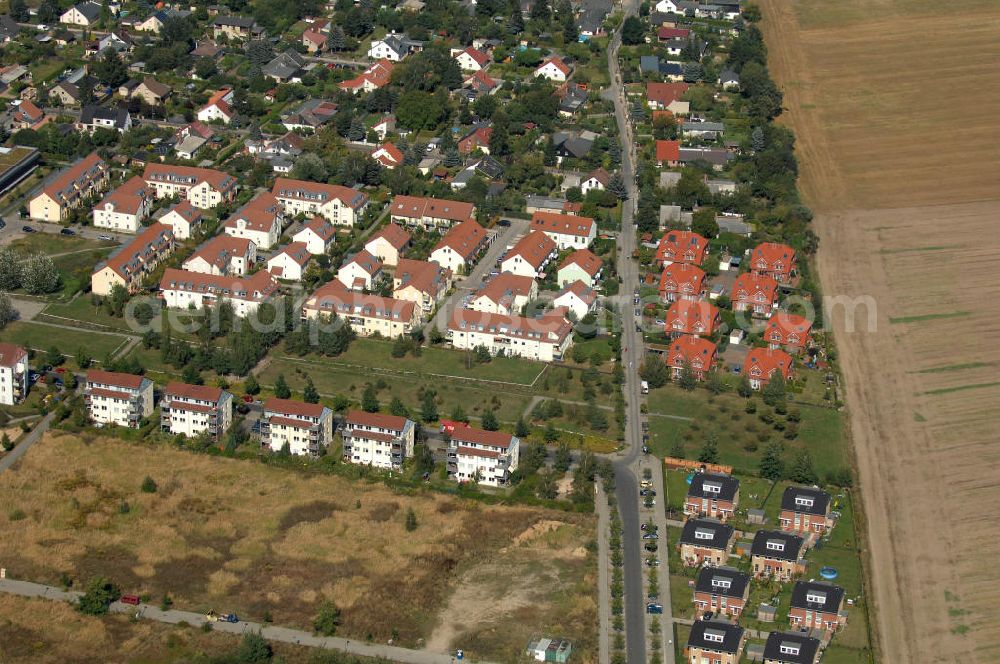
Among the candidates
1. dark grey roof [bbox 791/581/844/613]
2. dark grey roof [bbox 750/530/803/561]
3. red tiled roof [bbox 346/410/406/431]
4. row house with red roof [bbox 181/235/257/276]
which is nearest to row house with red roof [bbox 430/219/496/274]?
row house with red roof [bbox 181/235/257/276]

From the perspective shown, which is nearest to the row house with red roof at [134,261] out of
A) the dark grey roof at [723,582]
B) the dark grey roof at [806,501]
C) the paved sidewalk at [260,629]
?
the paved sidewalk at [260,629]

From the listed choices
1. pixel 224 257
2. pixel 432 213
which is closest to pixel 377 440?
pixel 224 257

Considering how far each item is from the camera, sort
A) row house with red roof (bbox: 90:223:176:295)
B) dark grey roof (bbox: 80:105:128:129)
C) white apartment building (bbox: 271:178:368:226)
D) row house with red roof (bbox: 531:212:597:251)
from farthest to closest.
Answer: dark grey roof (bbox: 80:105:128:129) → white apartment building (bbox: 271:178:368:226) → row house with red roof (bbox: 531:212:597:251) → row house with red roof (bbox: 90:223:176:295)

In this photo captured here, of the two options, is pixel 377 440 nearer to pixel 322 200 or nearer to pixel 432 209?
pixel 432 209


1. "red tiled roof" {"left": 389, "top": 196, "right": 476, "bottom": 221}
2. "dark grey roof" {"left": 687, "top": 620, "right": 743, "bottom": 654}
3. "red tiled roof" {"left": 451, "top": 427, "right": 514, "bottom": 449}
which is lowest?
"red tiled roof" {"left": 389, "top": 196, "right": 476, "bottom": 221}

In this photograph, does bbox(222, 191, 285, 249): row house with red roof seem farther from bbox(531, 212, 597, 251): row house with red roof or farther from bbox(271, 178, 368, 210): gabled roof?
bbox(531, 212, 597, 251): row house with red roof

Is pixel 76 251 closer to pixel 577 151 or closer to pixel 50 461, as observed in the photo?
pixel 50 461

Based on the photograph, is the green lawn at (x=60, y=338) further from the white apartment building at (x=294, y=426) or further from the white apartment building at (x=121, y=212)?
the white apartment building at (x=121, y=212)
